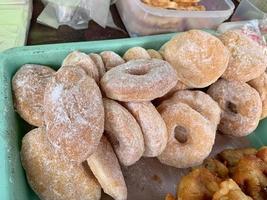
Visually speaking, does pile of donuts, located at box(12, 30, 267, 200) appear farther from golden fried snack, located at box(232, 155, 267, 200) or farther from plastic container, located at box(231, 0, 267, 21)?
plastic container, located at box(231, 0, 267, 21)

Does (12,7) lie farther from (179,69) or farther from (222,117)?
(222,117)

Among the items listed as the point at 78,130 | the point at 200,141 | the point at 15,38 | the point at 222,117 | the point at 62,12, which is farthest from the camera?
the point at 62,12

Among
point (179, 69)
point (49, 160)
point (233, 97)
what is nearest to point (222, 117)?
point (233, 97)

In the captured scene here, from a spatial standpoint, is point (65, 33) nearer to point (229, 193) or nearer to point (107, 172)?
point (107, 172)

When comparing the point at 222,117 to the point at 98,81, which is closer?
the point at 98,81

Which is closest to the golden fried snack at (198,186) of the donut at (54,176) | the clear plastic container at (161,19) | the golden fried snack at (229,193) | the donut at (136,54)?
the golden fried snack at (229,193)

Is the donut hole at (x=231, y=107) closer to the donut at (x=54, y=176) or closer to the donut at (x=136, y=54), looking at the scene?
the donut at (x=136, y=54)

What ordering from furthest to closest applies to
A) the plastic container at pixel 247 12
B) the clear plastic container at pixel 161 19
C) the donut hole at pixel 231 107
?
the plastic container at pixel 247 12 < the clear plastic container at pixel 161 19 < the donut hole at pixel 231 107
